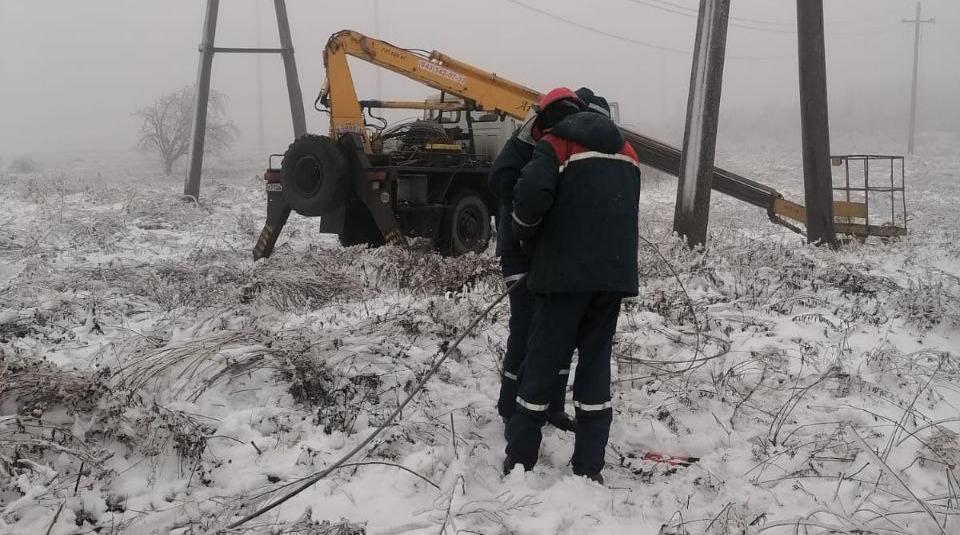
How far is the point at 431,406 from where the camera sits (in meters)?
3.73

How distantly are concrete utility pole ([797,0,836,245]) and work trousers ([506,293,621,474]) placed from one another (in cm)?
693

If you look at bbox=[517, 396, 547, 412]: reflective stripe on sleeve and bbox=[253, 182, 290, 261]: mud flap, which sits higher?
bbox=[253, 182, 290, 261]: mud flap

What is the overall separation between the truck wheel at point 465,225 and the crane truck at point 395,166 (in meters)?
0.01

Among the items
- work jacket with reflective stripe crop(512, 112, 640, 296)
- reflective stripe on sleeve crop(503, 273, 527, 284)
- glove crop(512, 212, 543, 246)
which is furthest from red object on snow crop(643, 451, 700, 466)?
glove crop(512, 212, 543, 246)

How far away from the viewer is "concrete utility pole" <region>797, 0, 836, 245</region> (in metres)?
8.78

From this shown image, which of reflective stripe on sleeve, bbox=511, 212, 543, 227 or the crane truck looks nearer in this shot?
reflective stripe on sleeve, bbox=511, 212, 543, 227

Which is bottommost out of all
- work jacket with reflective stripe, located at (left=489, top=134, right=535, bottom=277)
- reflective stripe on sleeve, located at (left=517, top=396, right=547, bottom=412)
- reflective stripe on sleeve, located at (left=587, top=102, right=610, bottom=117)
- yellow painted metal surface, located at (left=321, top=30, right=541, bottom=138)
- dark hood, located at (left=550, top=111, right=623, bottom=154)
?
reflective stripe on sleeve, located at (left=517, top=396, right=547, bottom=412)

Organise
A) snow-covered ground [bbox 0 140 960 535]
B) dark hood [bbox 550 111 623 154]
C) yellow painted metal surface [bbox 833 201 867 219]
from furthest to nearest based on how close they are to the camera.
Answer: yellow painted metal surface [bbox 833 201 867 219]
dark hood [bbox 550 111 623 154]
snow-covered ground [bbox 0 140 960 535]

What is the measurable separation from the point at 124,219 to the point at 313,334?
813 cm

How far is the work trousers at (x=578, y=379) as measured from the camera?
310 centimetres

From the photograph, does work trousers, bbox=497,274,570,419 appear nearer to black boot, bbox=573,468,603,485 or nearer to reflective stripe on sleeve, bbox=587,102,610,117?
black boot, bbox=573,468,603,485

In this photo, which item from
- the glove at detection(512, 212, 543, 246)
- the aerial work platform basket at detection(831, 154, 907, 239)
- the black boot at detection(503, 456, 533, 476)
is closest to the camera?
the glove at detection(512, 212, 543, 246)

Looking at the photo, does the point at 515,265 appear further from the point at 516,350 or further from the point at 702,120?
the point at 702,120

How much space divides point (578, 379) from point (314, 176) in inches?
222
